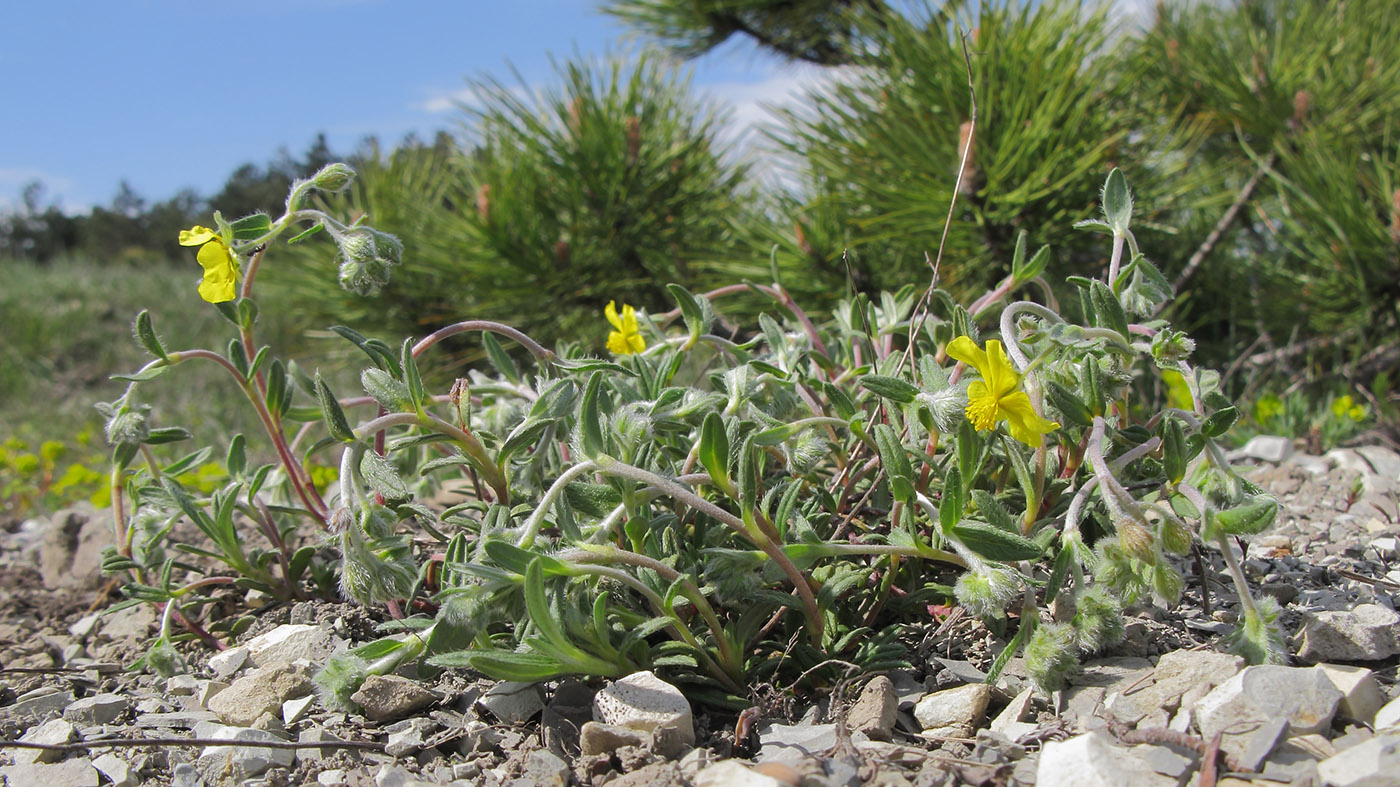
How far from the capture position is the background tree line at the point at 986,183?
2957mm

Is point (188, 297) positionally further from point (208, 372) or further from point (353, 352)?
point (353, 352)

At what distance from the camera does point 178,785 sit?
4.09 ft

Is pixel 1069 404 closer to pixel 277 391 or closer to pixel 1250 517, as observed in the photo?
pixel 1250 517

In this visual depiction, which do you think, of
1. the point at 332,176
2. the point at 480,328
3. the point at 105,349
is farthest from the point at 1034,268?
the point at 105,349

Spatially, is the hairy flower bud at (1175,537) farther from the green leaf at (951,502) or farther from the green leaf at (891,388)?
the green leaf at (891,388)

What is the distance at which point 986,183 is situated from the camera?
2947 mm

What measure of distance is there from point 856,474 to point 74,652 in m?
1.54

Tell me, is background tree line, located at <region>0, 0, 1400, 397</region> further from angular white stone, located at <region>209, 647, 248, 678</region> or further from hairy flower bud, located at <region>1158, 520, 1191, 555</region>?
angular white stone, located at <region>209, 647, 248, 678</region>

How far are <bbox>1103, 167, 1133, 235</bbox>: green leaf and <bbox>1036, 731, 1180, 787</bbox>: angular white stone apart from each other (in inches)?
33.4

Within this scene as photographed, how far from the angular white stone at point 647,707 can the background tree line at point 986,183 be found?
1.75 m

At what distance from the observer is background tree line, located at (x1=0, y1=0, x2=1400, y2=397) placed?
2.96 meters

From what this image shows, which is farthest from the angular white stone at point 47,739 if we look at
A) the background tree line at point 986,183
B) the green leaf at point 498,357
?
the background tree line at point 986,183

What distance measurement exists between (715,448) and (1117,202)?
2.76ft

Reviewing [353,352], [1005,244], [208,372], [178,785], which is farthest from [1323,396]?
[208,372]
